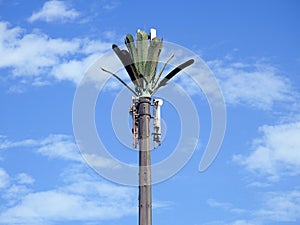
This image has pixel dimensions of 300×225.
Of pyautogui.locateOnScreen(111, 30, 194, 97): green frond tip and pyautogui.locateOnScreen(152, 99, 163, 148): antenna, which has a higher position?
pyautogui.locateOnScreen(111, 30, 194, 97): green frond tip

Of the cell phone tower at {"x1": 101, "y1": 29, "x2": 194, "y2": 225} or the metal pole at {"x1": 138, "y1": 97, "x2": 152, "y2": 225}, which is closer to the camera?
the metal pole at {"x1": 138, "y1": 97, "x2": 152, "y2": 225}

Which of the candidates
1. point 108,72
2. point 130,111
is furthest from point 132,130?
point 108,72

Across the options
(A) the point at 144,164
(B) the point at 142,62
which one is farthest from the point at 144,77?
(A) the point at 144,164

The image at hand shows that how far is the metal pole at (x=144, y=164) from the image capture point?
3047cm

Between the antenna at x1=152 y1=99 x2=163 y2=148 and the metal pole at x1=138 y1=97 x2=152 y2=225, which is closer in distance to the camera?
the metal pole at x1=138 y1=97 x2=152 y2=225

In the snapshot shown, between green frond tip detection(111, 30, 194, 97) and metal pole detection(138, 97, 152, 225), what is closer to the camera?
metal pole detection(138, 97, 152, 225)

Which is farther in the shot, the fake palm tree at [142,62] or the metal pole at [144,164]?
the fake palm tree at [142,62]

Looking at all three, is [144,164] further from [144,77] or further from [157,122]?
[144,77]

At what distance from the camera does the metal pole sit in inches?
1200

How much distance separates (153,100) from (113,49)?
300 cm

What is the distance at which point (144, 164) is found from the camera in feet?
102

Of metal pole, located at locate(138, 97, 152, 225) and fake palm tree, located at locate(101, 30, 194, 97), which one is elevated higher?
fake palm tree, located at locate(101, 30, 194, 97)

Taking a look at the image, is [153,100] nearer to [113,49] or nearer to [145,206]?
[113,49]

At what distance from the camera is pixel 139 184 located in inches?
1216
